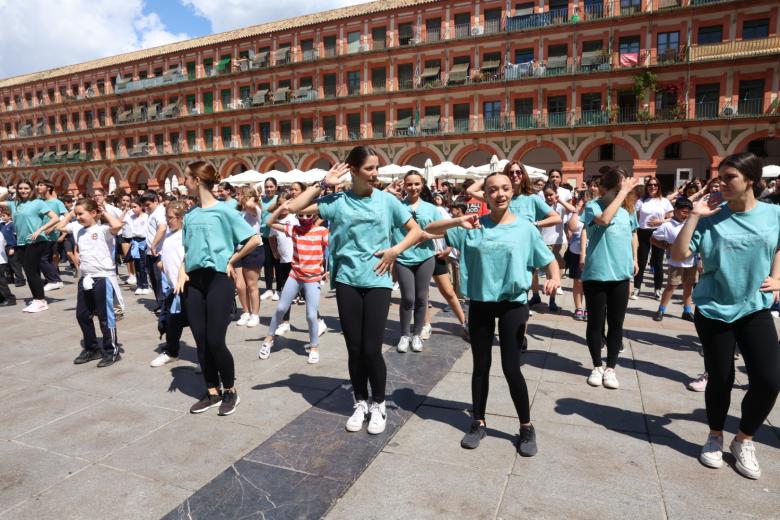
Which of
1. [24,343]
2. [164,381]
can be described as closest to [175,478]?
[164,381]

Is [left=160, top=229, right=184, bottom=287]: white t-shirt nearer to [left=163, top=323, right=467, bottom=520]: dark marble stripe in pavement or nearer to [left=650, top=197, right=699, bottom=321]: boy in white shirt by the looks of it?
[left=163, top=323, right=467, bottom=520]: dark marble stripe in pavement

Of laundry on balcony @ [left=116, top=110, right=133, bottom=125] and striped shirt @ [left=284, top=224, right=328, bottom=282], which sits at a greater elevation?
laundry on balcony @ [left=116, top=110, right=133, bottom=125]

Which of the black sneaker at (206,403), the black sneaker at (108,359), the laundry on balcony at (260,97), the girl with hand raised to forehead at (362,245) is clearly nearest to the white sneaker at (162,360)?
the black sneaker at (108,359)

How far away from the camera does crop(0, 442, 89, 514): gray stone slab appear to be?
112 inches

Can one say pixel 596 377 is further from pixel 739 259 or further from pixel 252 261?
pixel 252 261

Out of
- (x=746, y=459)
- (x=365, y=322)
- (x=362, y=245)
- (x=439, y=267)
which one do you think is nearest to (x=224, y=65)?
(x=439, y=267)

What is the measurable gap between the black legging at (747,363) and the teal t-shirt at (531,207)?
2.26m

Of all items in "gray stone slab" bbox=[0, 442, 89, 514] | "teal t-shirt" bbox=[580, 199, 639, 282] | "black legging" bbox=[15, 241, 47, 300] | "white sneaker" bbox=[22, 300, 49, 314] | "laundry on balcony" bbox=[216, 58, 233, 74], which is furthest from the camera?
"laundry on balcony" bbox=[216, 58, 233, 74]

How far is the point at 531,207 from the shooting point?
17.2 ft

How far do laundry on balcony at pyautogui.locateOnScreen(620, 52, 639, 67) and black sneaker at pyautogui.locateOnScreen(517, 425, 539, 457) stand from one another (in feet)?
89.9

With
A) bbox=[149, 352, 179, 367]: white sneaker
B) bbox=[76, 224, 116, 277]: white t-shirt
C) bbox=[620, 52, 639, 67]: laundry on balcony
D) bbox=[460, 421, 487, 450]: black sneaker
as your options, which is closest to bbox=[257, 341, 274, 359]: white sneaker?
bbox=[149, 352, 179, 367]: white sneaker

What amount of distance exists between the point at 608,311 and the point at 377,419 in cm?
234

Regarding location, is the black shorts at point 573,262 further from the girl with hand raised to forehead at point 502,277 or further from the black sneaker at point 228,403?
the black sneaker at point 228,403

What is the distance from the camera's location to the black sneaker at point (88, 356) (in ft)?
16.9
